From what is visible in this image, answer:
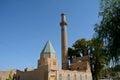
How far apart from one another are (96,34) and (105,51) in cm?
187

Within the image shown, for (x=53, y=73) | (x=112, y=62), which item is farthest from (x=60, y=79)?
(x=112, y=62)

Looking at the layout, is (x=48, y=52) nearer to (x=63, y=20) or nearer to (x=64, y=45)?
(x=64, y=45)

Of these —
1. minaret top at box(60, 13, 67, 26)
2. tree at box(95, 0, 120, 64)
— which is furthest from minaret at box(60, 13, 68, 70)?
tree at box(95, 0, 120, 64)

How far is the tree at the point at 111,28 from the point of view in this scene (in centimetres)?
1905

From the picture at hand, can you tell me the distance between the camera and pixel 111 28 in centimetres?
1928

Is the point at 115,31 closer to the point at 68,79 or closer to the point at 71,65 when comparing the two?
the point at 68,79

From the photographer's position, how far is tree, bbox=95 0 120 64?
19047 mm

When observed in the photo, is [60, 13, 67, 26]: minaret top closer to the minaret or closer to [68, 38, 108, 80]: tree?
the minaret

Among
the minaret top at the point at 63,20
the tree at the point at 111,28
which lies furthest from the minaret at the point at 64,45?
the tree at the point at 111,28

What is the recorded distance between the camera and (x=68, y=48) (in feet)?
213

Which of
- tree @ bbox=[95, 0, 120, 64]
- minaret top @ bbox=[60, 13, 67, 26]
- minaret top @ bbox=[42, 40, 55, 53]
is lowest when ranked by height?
tree @ bbox=[95, 0, 120, 64]

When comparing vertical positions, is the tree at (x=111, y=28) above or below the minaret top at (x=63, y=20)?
below

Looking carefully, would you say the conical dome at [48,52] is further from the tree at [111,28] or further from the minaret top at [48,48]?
the tree at [111,28]

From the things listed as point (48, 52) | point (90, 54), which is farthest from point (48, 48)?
point (90, 54)
